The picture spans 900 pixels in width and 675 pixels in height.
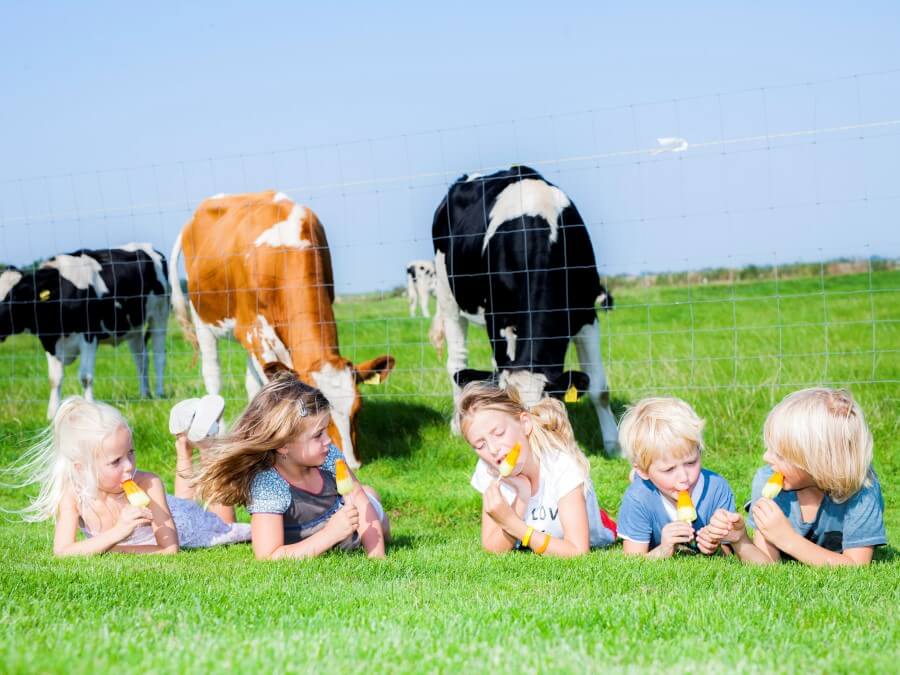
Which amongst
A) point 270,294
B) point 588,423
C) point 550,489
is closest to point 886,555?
point 550,489

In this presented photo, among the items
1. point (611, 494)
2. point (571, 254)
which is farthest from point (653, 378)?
point (611, 494)

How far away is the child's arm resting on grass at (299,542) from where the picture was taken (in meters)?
4.48

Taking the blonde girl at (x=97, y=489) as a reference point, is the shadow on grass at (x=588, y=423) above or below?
below

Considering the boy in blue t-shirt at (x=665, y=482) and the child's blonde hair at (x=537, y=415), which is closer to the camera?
the boy in blue t-shirt at (x=665, y=482)

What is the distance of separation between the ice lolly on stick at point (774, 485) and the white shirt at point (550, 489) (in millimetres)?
867

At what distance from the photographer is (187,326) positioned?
1080cm

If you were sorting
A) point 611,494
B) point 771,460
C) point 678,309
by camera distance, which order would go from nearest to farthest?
point 771,460 < point 611,494 < point 678,309

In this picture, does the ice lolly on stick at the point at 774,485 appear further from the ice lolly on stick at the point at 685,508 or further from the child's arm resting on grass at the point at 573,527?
the child's arm resting on grass at the point at 573,527

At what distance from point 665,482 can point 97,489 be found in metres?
2.59

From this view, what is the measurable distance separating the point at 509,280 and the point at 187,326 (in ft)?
14.2

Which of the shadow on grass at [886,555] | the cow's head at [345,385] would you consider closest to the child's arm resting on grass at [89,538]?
the cow's head at [345,385]

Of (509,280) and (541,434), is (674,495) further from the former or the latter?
(509,280)

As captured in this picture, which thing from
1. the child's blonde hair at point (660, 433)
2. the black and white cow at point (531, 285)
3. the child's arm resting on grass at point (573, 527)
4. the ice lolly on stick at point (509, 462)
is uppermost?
the black and white cow at point (531, 285)

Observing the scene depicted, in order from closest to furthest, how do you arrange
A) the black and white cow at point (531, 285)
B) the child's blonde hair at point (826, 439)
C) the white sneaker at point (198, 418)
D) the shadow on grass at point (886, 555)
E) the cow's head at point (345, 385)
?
the child's blonde hair at point (826, 439), the shadow on grass at point (886, 555), the white sneaker at point (198, 418), the black and white cow at point (531, 285), the cow's head at point (345, 385)
